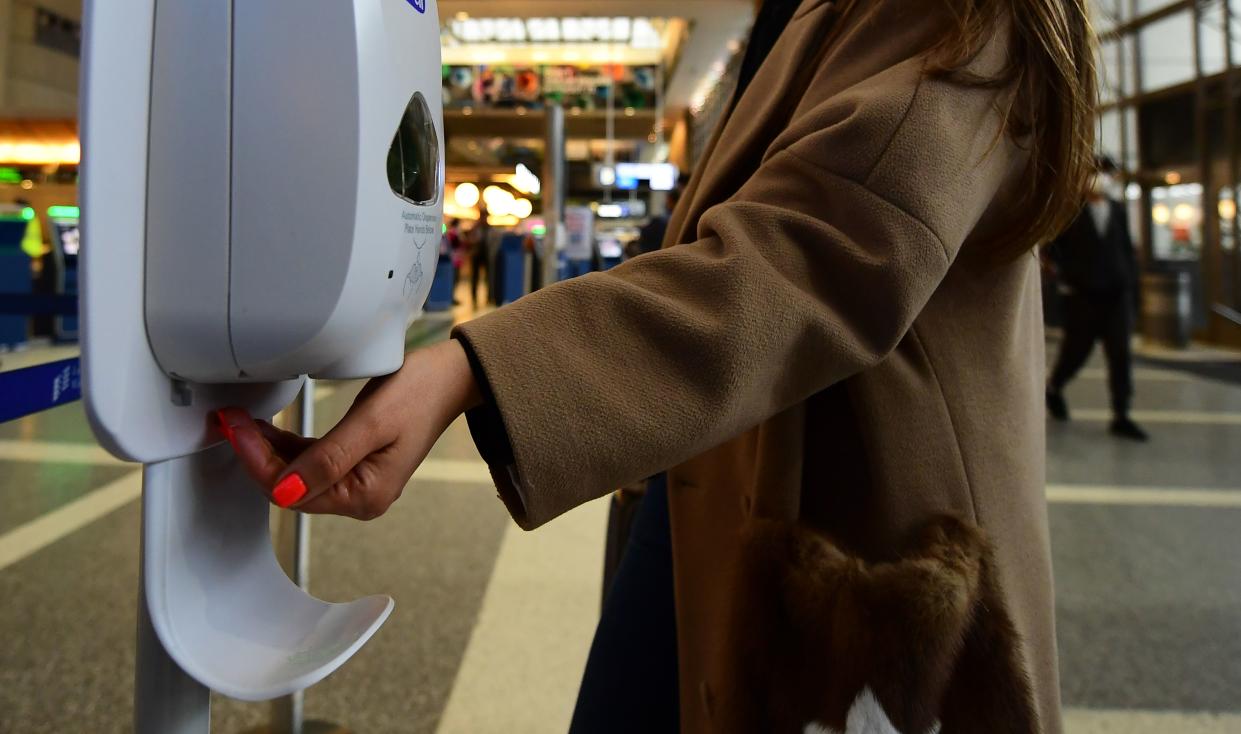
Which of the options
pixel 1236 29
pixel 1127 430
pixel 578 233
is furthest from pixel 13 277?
pixel 1236 29

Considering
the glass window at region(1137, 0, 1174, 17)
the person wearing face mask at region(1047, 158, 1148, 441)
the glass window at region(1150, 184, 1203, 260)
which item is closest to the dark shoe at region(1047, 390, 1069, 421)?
the person wearing face mask at region(1047, 158, 1148, 441)

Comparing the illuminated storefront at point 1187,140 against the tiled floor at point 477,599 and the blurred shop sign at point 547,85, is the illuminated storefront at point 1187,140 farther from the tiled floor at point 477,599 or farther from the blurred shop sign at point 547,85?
the blurred shop sign at point 547,85

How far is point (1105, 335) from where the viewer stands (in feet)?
13.8

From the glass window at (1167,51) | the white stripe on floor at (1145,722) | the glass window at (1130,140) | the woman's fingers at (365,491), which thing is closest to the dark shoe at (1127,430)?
the white stripe on floor at (1145,722)

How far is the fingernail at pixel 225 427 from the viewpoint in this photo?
46 cm

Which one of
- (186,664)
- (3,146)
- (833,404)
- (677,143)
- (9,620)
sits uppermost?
(677,143)

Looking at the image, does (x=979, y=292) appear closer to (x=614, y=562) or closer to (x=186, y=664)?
(x=186, y=664)

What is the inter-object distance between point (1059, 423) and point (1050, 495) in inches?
60.9

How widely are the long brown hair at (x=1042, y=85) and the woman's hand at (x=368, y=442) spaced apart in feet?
1.25

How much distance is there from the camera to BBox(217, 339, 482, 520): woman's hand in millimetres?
429

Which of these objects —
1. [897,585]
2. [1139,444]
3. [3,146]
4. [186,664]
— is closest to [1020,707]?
[897,585]

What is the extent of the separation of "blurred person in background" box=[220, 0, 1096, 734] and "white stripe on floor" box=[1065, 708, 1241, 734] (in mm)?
1097

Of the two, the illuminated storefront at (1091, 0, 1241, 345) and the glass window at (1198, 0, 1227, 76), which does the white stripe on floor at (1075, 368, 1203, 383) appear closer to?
the illuminated storefront at (1091, 0, 1241, 345)

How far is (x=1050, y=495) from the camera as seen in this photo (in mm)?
3086
